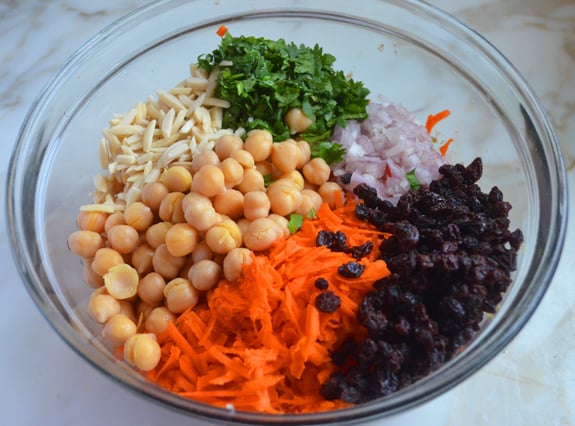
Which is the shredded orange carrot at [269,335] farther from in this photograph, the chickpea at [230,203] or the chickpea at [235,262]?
the chickpea at [230,203]

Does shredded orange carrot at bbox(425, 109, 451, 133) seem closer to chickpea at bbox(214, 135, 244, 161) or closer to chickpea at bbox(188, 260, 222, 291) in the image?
chickpea at bbox(214, 135, 244, 161)

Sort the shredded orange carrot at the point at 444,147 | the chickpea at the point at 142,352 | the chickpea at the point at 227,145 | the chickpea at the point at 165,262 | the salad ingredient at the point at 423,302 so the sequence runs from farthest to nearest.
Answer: the shredded orange carrot at the point at 444,147 < the chickpea at the point at 227,145 < the chickpea at the point at 165,262 < the chickpea at the point at 142,352 < the salad ingredient at the point at 423,302

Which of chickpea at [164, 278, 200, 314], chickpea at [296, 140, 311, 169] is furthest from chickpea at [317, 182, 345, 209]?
chickpea at [164, 278, 200, 314]

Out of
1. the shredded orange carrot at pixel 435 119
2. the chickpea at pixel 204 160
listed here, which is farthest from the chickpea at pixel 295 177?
the shredded orange carrot at pixel 435 119

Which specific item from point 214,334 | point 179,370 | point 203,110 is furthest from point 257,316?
point 203,110

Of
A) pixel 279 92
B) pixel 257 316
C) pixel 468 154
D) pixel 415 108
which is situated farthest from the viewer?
pixel 415 108

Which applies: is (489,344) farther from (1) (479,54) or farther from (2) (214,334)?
(1) (479,54)

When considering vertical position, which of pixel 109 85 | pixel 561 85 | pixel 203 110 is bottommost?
pixel 203 110

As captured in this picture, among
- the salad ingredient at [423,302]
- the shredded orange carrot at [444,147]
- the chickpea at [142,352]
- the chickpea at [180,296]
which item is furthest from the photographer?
the shredded orange carrot at [444,147]

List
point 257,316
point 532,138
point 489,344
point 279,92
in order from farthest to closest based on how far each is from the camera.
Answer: point 279,92 < point 532,138 < point 257,316 < point 489,344
